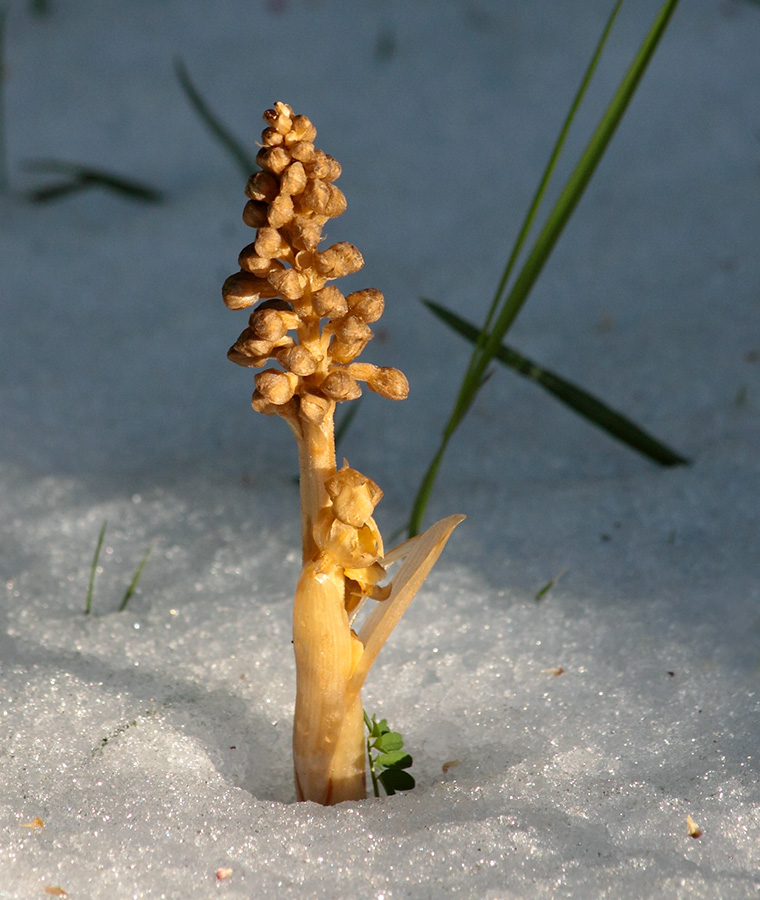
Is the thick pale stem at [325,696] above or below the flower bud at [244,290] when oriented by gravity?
below

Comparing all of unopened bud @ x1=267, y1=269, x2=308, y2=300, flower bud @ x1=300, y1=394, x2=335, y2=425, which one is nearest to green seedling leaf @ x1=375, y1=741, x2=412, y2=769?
flower bud @ x1=300, y1=394, x2=335, y2=425

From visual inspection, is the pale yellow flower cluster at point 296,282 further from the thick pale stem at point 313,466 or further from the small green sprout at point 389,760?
the small green sprout at point 389,760

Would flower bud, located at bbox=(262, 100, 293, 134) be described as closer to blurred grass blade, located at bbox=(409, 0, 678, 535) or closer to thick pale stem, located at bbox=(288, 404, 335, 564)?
thick pale stem, located at bbox=(288, 404, 335, 564)

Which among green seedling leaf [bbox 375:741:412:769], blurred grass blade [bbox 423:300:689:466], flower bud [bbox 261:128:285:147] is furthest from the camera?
blurred grass blade [bbox 423:300:689:466]

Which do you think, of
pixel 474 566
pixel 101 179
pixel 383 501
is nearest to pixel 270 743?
pixel 474 566

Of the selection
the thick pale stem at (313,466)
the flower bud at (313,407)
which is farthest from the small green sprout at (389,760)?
the flower bud at (313,407)
